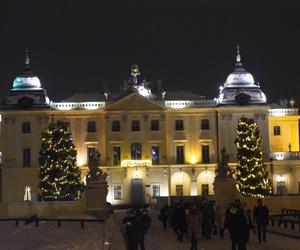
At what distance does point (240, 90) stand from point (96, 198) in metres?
35.9

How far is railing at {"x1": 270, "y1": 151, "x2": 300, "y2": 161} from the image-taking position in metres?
80.7

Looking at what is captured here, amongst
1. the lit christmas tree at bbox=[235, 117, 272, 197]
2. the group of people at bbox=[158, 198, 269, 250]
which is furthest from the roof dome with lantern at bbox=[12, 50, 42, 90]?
the group of people at bbox=[158, 198, 269, 250]

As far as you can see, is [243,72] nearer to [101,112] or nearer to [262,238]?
[101,112]

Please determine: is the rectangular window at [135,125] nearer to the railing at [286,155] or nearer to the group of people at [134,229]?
the railing at [286,155]

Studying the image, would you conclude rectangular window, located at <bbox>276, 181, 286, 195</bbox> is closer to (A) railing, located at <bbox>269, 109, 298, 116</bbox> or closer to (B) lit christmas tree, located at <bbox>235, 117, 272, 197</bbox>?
(A) railing, located at <bbox>269, 109, 298, 116</bbox>

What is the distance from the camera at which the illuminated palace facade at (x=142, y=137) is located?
79125 mm

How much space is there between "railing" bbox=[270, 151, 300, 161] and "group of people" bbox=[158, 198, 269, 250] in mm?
45144

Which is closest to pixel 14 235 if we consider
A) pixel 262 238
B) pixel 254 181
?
pixel 262 238

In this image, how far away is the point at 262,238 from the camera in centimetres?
3152

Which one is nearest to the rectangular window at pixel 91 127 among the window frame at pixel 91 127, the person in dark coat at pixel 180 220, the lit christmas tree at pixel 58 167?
the window frame at pixel 91 127

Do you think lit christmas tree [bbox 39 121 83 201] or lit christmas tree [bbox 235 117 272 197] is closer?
lit christmas tree [bbox 235 117 272 197]

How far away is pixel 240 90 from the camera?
267ft

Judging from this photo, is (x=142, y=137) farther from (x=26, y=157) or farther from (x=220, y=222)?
(x=220, y=222)

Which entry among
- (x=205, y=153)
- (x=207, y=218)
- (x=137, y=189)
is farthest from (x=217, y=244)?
(x=205, y=153)
